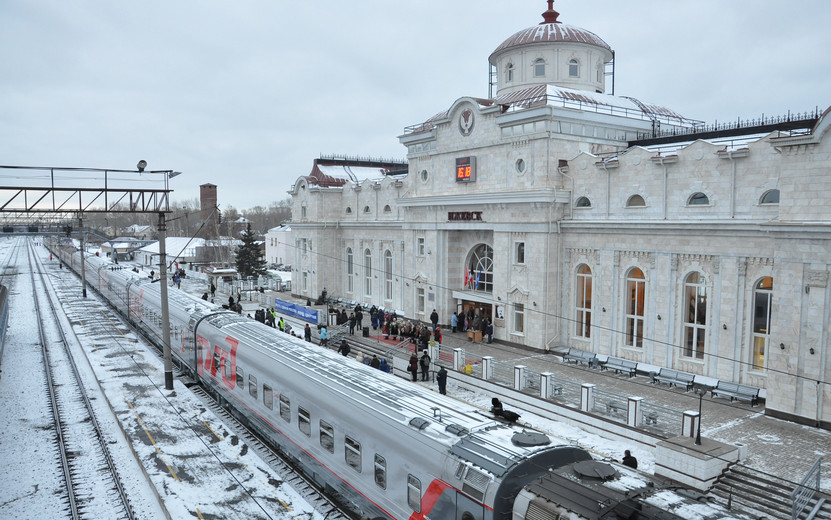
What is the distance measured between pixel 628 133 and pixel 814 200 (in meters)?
14.0

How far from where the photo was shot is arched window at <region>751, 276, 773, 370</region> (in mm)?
20031

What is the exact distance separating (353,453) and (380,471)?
1074mm

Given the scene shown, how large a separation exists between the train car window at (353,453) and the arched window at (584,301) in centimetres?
1661

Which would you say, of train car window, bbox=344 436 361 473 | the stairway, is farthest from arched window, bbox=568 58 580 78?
train car window, bbox=344 436 361 473

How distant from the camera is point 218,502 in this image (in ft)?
45.6

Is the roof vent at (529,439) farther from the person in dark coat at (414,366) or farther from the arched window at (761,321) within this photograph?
the arched window at (761,321)

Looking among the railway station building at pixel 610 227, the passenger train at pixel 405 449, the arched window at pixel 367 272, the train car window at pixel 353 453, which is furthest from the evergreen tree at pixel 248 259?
the train car window at pixel 353 453

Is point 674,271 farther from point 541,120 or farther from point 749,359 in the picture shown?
point 541,120

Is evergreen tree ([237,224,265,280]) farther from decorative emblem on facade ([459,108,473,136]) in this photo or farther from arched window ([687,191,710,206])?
arched window ([687,191,710,206])

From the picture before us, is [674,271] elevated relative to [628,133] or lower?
lower

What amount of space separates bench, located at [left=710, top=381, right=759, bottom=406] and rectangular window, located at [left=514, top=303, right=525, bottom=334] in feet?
32.2

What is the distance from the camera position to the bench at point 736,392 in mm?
19219

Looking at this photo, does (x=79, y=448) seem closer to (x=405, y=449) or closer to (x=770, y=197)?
(x=405, y=449)

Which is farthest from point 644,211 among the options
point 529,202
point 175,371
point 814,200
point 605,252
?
point 175,371
